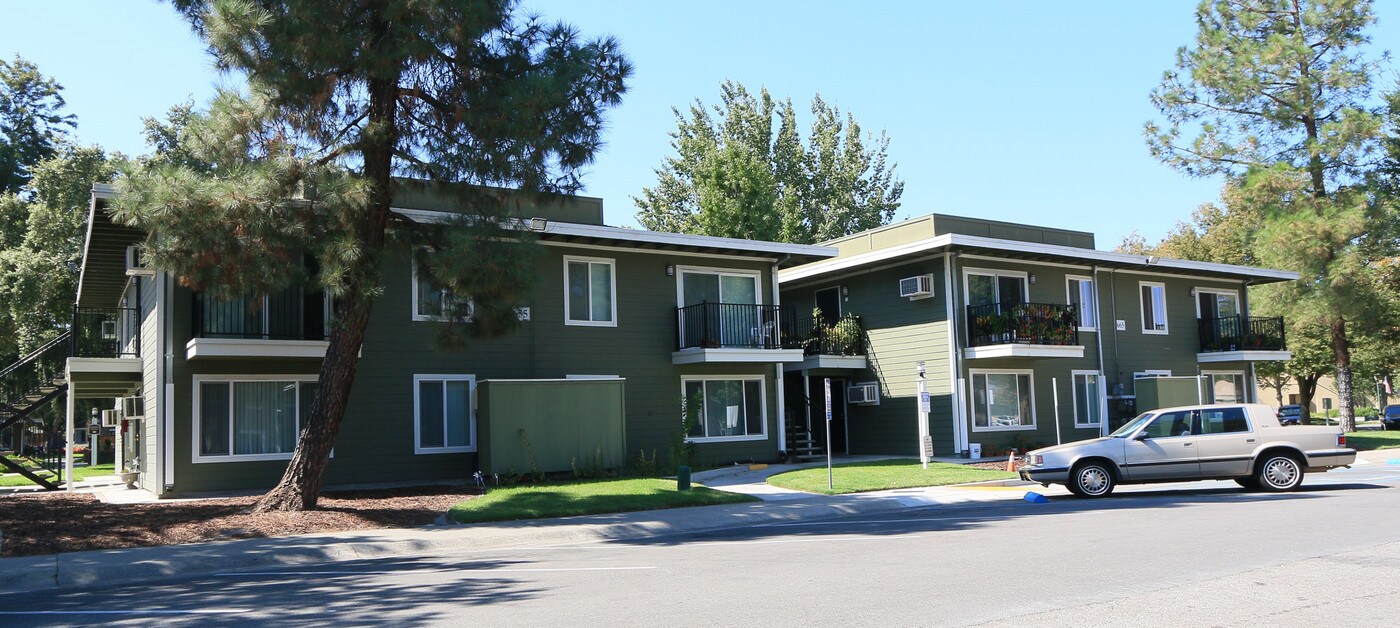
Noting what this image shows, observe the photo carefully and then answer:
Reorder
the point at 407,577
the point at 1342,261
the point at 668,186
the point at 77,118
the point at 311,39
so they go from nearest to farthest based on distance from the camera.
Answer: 1. the point at 407,577
2. the point at 311,39
3. the point at 1342,261
4. the point at 77,118
5. the point at 668,186

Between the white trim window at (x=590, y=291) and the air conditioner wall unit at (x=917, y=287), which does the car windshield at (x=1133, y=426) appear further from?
the white trim window at (x=590, y=291)

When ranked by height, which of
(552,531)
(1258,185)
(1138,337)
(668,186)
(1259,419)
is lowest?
(552,531)

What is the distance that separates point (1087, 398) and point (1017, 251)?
18.6 ft

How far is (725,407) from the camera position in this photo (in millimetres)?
26203

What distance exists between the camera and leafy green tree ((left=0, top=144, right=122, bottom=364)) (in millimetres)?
35594

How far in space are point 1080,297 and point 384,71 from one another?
22.4 metres

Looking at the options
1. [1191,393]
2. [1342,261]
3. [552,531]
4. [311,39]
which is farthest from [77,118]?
[1342,261]

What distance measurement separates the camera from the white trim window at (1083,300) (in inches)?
1197

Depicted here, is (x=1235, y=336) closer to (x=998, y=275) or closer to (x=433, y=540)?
(x=998, y=275)

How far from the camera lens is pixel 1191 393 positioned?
99.9 feet

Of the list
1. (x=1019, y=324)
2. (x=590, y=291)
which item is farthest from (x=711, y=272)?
(x=1019, y=324)

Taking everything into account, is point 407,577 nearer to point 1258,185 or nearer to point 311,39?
point 311,39

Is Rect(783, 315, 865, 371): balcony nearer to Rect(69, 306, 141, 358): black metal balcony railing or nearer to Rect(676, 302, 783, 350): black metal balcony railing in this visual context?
Rect(676, 302, 783, 350): black metal balcony railing

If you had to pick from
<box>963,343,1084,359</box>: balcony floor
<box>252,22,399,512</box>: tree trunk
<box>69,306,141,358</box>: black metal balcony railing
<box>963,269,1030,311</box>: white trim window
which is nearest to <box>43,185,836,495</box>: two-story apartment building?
<box>69,306,141,358</box>: black metal balcony railing
